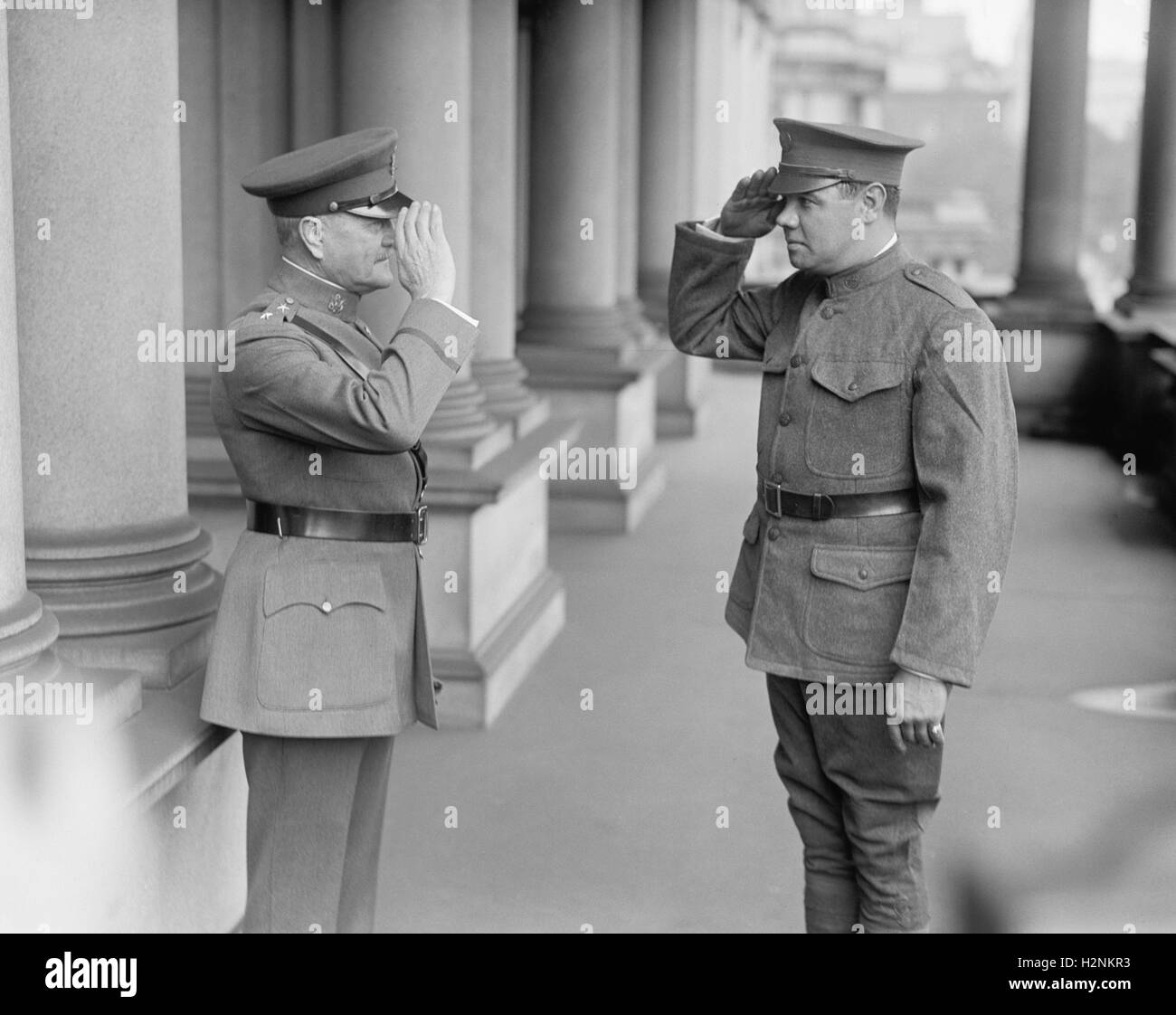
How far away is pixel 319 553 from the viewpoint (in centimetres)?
400

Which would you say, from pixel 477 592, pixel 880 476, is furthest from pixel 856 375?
pixel 477 592

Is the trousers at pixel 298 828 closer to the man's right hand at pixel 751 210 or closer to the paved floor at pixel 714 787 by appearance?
the paved floor at pixel 714 787

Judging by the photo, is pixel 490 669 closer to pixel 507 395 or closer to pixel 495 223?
pixel 507 395

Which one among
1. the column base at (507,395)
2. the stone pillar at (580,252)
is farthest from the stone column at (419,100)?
the stone pillar at (580,252)

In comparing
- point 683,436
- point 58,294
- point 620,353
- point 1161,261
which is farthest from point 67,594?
point 1161,261

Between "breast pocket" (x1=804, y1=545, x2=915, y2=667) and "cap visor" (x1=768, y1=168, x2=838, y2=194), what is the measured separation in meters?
0.81

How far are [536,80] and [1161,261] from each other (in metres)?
7.20

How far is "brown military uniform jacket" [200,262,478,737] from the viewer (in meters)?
3.85

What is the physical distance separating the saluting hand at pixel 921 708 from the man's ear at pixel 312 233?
5.17 feet

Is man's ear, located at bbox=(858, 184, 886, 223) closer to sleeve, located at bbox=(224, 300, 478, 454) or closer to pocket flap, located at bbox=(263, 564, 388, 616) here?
sleeve, located at bbox=(224, 300, 478, 454)

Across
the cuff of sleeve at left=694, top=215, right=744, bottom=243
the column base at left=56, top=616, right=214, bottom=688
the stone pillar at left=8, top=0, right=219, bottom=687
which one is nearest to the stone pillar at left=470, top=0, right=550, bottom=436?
the stone pillar at left=8, top=0, right=219, bottom=687

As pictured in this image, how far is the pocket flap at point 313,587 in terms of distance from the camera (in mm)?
3963

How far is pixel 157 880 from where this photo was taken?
4.39 meters

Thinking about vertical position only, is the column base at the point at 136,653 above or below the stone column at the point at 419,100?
below
